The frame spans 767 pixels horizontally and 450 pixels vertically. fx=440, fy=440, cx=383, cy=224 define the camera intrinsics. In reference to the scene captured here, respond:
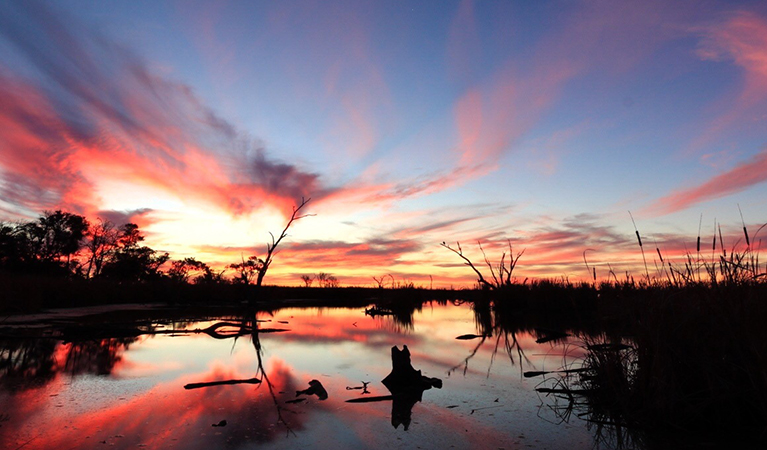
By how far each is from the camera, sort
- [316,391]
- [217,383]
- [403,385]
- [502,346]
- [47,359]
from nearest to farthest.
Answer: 1. [316,391]
2. [217,383]
3. [403,385]
4. [47,359]
5. [502,346]

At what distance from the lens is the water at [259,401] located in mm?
3557

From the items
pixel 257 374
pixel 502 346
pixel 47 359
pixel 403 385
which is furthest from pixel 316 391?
pixel 502 346

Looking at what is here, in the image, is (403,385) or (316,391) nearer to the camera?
(316,391)

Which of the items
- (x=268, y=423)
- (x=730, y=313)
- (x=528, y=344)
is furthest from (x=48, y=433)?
(x=528, y=344)

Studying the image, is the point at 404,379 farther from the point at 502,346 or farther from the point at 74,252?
the point at 74,252

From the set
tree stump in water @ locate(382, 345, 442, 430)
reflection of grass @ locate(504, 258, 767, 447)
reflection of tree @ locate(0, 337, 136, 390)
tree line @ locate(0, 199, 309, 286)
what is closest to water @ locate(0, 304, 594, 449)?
reflection of tree @ locate(0, 337, 136, 390)

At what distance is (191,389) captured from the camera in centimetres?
525

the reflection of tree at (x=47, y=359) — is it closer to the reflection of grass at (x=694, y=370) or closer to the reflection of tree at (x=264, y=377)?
the reflection of tree at (x=264, y=377)

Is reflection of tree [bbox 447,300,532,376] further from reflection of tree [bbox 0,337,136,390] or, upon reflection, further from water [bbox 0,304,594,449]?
reflection of tree [bbox 0,337,136,390]

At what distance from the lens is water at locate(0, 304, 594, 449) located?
140 inches

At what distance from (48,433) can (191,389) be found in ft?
5.79

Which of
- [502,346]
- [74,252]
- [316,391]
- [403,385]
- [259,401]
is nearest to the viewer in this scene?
[259,401]

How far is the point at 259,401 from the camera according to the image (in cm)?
469

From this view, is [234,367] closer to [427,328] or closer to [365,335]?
[365,335]
